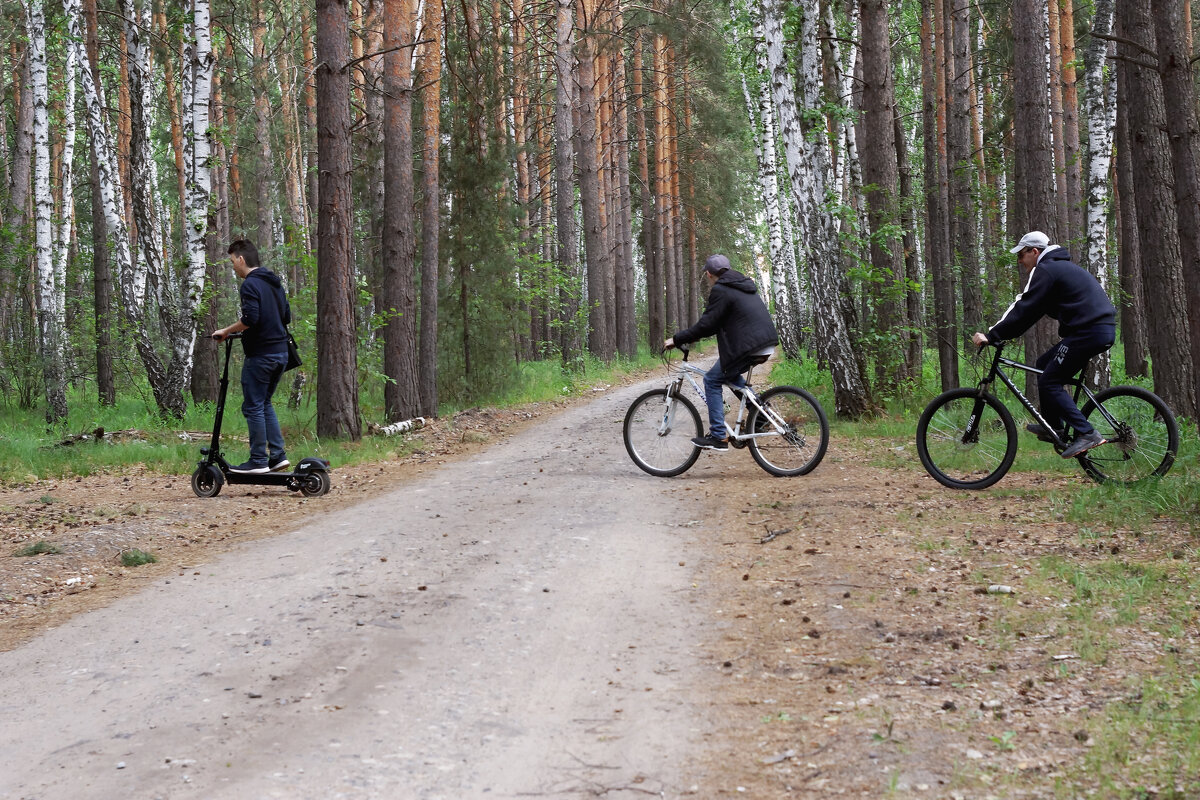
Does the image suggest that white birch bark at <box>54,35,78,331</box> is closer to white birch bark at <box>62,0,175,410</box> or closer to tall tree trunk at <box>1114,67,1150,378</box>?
white birch bark at <box>62,0,175,410</box>

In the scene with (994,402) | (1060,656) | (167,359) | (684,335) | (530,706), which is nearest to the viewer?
(530,706)

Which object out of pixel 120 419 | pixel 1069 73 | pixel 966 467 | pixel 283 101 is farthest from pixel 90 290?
pixel 966 467

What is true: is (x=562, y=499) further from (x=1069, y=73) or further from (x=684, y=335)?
(x=1069, y=73)

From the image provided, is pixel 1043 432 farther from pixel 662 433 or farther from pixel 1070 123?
pixel 1070 123

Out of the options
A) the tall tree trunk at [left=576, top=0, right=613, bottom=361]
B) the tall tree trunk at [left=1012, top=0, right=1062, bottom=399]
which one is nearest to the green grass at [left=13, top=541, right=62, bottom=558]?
the tall tree trunk at [left=1012, top=0, right=1062, bottom=399]

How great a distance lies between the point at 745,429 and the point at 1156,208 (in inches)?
176

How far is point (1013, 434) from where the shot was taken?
858cm

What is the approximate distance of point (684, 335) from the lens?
385 inches

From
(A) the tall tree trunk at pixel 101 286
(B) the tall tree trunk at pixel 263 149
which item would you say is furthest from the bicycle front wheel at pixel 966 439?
(B) the tall tree trunk at pixel 263 149

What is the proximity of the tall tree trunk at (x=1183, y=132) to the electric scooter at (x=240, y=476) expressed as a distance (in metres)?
7.83

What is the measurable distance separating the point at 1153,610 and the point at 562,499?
504 cm

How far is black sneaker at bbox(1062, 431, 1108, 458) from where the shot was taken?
8.16 meters

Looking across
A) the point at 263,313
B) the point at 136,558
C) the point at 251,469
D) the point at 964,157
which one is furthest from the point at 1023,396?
the point at 964,157

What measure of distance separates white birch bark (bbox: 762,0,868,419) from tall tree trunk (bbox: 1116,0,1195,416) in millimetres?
3718
